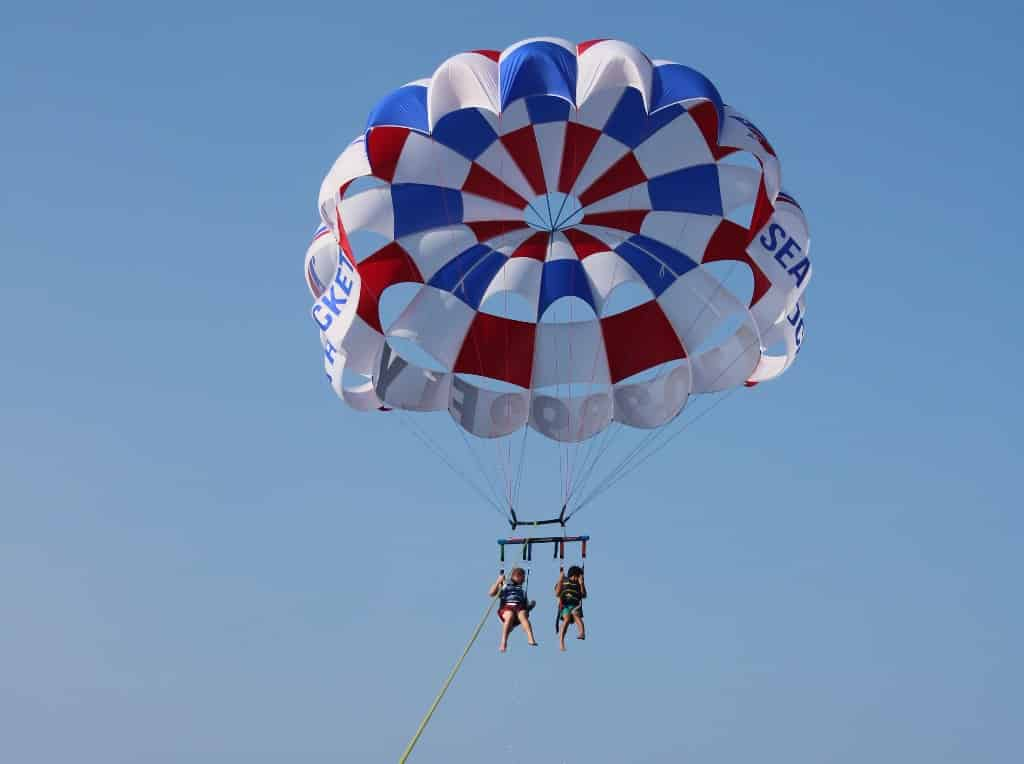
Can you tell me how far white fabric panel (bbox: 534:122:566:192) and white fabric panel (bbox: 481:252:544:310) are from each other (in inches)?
43.4

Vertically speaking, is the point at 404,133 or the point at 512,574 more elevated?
the point at 404,133

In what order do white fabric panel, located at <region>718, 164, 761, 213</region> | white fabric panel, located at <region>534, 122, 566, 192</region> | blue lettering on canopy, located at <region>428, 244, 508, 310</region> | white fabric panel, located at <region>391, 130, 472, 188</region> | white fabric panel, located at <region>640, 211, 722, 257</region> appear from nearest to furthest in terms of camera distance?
white fabric panel, located at <region>391, 130, 472, 188</region>, white fabric panel, located at <region>534, 122, 566, 192</region>, white fabric panel, located at <region>718, 164, 761, 213</region>, white fabric panel, located at <region>640, 211, 722, 257</region>, blue lettering on canopy, located at <region>428, 244, 508, 310</region>

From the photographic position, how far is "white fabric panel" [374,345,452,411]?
64.9 ft

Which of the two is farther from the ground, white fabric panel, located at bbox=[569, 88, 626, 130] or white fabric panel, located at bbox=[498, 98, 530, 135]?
white fabric panel, located at bbox=[569, 88, 626, 130]

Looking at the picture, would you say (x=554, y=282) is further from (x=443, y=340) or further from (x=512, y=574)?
(x=512, y=574)

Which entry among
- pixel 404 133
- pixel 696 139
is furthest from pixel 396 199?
pixel 696 139

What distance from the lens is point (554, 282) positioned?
66.6 feet

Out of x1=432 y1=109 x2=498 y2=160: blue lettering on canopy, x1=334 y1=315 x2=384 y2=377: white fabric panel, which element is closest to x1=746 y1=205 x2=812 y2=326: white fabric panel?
x1=432 y1=109 x2=498 y2=160: blue lettering on canopy

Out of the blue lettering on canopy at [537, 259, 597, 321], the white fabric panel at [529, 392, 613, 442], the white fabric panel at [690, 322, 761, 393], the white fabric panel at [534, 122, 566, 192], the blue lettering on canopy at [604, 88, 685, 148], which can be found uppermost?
the blue lettering on canopy at [604, 88, 685, 148]

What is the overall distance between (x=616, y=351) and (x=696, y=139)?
2.68 m

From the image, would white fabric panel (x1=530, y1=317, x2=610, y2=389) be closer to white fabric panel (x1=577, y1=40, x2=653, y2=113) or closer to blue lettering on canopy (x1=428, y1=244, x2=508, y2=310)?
blue lettering on canopy (x1=428, y1=244, x2=508, y2=310)

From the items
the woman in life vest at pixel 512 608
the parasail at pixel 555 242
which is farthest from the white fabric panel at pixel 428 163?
the woman in life vest at pixel 512 608

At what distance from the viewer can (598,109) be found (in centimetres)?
1878

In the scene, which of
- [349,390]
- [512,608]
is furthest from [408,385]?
[512,608]
